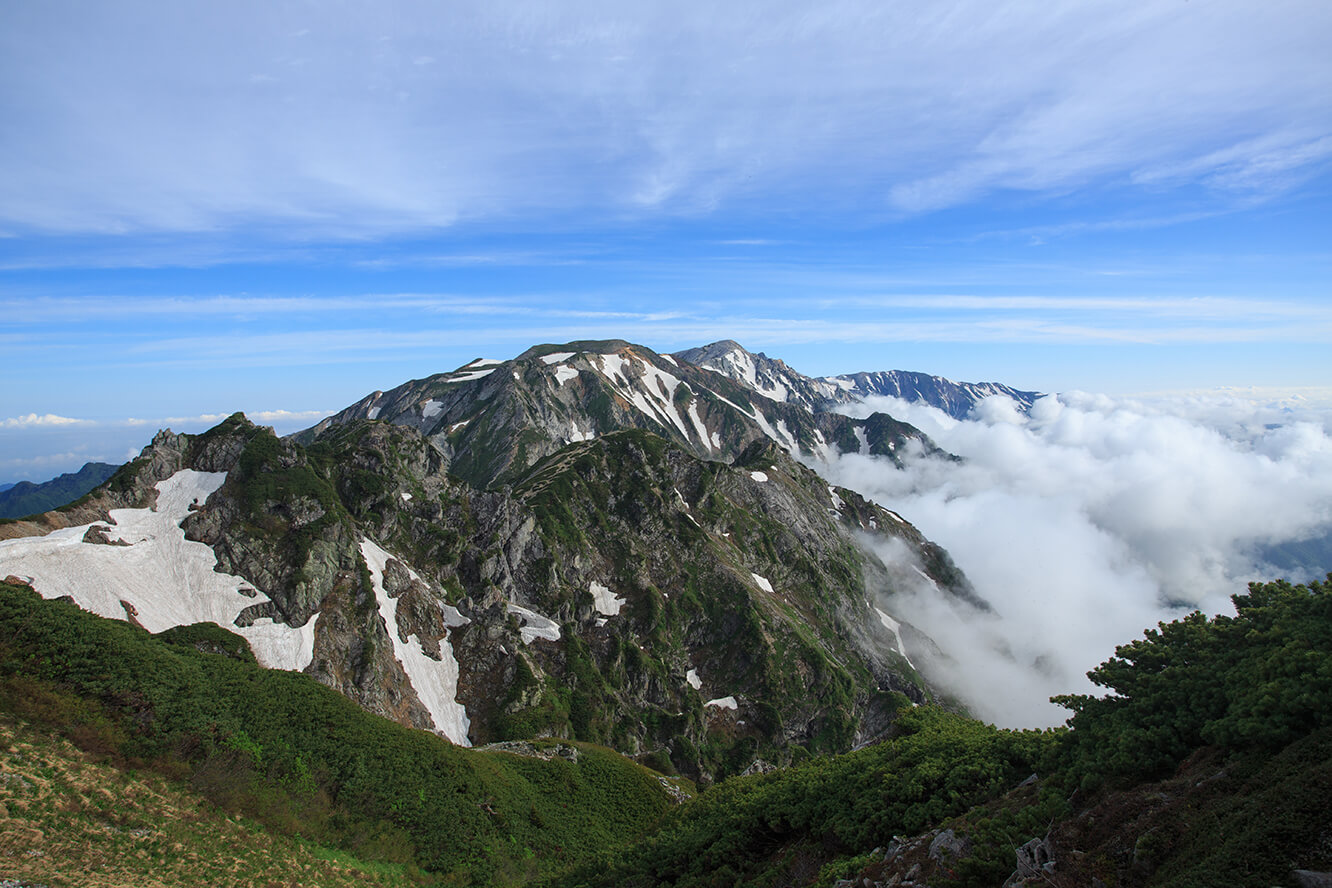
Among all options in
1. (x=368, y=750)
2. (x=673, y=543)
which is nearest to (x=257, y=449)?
(x=368, y=750)

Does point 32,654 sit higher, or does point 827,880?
point 32,654

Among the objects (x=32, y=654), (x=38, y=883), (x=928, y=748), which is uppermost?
(x=32, y=654)

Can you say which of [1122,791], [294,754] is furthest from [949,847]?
[294,754]

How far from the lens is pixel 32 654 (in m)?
39.4

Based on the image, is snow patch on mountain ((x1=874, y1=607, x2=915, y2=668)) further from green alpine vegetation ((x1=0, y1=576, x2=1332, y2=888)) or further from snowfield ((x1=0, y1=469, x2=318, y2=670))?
snowfield ((x1=0, y1=469, x2=318, y2=670))

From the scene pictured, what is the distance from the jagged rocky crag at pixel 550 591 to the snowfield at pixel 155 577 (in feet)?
1.58

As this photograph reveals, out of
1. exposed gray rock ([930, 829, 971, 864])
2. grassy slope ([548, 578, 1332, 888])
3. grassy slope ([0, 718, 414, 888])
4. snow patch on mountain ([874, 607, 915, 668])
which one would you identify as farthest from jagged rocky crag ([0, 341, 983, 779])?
exposed gray rock ([930, 829, 971, 864])

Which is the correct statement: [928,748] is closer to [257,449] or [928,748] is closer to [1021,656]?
[257,449]

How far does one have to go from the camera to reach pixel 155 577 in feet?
224

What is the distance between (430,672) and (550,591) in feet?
104

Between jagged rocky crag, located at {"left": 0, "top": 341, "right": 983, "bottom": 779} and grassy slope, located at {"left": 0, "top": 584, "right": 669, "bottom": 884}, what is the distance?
2151 cm

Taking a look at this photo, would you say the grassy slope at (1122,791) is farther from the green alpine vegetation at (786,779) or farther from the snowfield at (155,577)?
the snowfield at (155,577)

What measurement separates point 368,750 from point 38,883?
25.6 metres

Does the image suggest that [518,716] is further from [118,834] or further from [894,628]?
[894,628]
